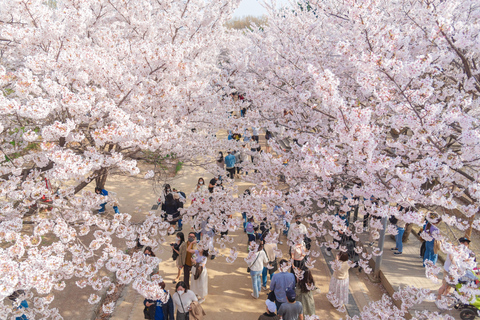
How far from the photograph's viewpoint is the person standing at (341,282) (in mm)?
5930

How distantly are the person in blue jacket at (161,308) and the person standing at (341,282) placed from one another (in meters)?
3.17

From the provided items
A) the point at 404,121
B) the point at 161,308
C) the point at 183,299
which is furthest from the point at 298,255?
the point at 404,121

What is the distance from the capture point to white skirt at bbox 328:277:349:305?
20.0 feet

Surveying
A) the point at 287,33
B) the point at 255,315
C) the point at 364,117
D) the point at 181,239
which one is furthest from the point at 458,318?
the point at 287,33

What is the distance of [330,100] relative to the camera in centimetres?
336

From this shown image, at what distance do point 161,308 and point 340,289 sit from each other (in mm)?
3432

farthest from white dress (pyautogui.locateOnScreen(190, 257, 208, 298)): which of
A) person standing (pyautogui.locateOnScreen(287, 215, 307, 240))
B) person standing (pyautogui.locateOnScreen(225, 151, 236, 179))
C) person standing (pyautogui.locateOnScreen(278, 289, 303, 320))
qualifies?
person standing (pyautogui.locateOnScreen(225, 151, 236, 179))

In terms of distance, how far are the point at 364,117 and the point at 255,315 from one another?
4582 mm

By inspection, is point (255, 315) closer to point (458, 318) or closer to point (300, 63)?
point (458, 318)

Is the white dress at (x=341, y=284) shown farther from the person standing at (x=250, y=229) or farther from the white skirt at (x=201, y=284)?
the white skirt at (x=201, y=284)

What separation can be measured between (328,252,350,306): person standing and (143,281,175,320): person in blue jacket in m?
3.17

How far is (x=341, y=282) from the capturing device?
239 inches

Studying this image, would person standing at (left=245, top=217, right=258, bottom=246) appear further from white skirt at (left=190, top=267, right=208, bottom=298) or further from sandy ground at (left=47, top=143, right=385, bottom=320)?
white skirt at (left=190, top=267, right=208, bottom=298)

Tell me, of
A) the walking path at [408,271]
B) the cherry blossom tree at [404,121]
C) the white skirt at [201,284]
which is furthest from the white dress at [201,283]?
the walking path at [408,271]
